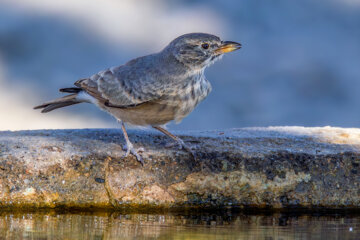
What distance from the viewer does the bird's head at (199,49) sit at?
5422 mm

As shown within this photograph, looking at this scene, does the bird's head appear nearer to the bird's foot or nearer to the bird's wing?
the bird's wing

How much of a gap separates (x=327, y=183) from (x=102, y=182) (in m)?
1.69

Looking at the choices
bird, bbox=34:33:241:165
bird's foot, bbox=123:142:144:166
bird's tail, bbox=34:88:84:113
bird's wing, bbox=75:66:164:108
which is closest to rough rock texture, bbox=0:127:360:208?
bird's foot, bbox=123:142:144:166

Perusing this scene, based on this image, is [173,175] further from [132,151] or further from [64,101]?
[64,101]

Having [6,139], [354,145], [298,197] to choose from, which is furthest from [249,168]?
[6,139]

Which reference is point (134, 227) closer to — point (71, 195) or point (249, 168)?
point (71, 195)

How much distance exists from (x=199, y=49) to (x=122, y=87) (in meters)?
0.74

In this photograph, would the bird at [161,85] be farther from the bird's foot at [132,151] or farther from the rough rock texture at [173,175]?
the rough rock texture at [173,175]

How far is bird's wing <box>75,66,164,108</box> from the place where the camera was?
205 inches

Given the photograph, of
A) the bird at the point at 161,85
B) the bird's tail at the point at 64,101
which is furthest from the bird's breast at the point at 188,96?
the bird's tail at the point at 64,101

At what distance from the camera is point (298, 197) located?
477 centimetres

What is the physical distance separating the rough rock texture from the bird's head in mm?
751

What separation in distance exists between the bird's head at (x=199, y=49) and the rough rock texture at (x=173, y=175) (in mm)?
751

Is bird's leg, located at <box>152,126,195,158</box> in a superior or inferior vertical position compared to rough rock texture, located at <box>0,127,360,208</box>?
superior
